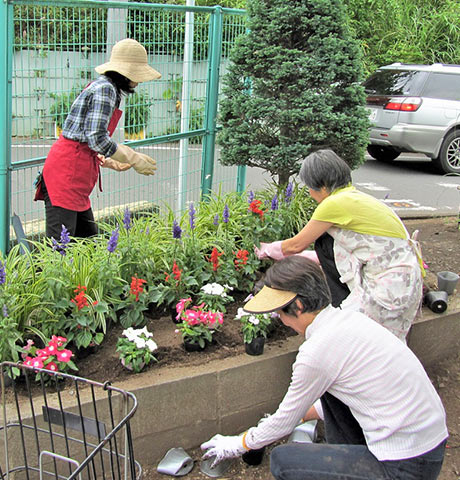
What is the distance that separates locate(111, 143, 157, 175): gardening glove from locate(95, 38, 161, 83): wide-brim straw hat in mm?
453

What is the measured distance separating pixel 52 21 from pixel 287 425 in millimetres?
3050

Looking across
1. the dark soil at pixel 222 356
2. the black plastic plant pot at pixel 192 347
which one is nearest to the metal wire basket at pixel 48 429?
the dark soil at pixel 222 356

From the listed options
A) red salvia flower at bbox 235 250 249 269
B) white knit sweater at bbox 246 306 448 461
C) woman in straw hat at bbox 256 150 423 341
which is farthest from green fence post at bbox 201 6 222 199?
white knit sweater at bbox 246 306 448 461

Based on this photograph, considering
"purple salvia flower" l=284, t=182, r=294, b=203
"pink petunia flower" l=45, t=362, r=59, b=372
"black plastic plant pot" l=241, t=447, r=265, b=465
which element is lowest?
"black plastic plant pot" l=241, t=447, r=265, b=465

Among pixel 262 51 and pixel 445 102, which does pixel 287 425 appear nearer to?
pixel 262 51

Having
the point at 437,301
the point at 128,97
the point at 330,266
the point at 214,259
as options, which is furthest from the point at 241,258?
the point at 128,97

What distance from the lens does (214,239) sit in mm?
4133

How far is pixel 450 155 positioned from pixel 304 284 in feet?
31.3

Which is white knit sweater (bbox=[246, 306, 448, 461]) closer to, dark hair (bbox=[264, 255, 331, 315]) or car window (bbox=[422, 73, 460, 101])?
dark hair (bbox=[264, 255, 331, 315])

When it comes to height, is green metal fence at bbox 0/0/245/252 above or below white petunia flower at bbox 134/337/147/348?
above

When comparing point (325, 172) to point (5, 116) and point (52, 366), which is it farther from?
point (5, 116)

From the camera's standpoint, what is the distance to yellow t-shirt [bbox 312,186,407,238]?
3.26 m

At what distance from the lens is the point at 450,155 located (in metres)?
11.0

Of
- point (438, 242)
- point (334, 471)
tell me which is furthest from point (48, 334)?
point (438, 242)
